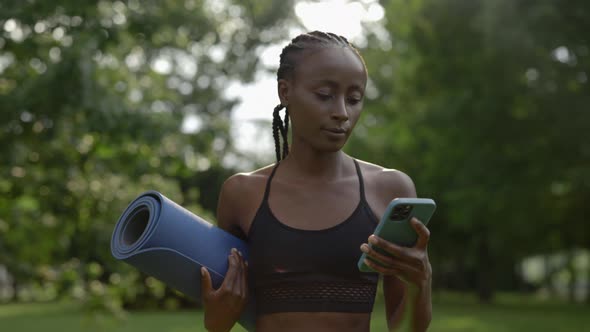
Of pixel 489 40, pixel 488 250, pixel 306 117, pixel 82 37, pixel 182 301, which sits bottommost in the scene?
pixel 182 301

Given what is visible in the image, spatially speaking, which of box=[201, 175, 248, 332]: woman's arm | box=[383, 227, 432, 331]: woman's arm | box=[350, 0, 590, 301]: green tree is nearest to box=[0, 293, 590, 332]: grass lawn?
box=[350, 0, 590, 301]: green tree

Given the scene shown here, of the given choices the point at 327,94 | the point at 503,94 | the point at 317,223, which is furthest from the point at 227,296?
the point at 503,94

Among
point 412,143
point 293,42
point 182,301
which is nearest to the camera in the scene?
point 293,42

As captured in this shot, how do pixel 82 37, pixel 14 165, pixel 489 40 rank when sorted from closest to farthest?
pixel 82 37
pixel 14 165
pixel 489 40

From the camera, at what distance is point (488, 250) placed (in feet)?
126

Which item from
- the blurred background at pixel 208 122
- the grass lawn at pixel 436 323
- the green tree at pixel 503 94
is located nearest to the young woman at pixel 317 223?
the blurred background at pixel 208 122

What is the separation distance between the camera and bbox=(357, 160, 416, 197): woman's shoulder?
3.19 metres

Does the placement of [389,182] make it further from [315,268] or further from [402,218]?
[402,218]

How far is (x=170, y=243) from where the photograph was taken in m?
2.95

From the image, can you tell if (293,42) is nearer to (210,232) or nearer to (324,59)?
(324,59)

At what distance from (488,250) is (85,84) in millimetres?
32196

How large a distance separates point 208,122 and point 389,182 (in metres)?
8.86

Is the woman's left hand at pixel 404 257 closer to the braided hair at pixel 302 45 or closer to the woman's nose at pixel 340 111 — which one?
the woman's nose at pixel 340 111

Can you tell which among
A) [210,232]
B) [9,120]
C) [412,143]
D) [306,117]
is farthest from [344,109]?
[412,143]
